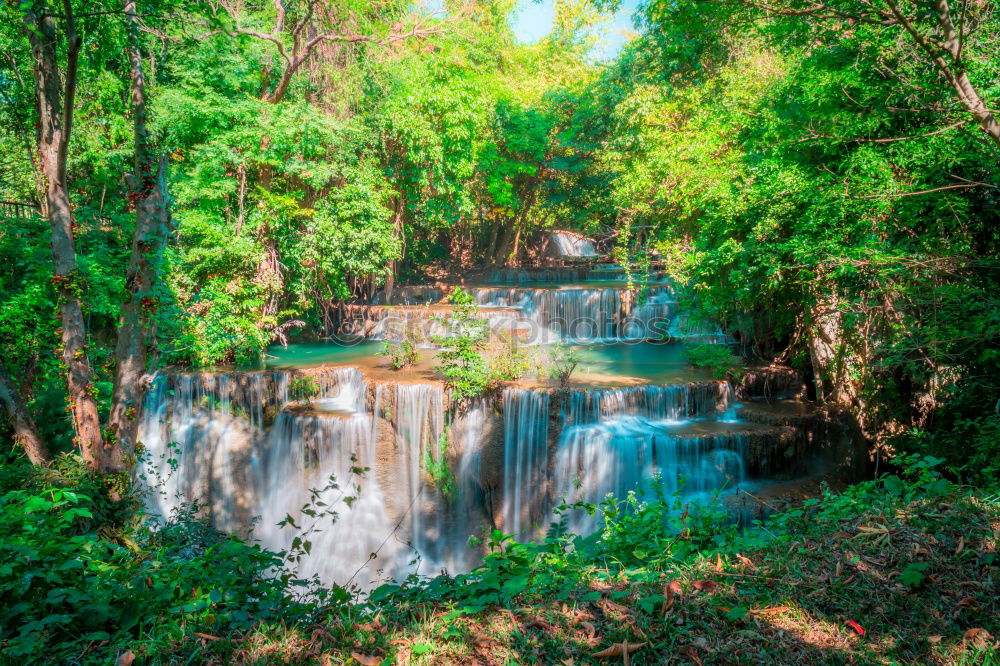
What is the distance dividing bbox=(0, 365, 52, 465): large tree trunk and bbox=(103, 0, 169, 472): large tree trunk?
0.56 meters

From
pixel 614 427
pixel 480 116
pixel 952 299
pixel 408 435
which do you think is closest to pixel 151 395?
pixel 408 435

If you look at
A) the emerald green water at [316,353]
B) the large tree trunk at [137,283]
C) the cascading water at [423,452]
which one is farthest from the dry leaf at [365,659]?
the emerald green water at [316,353]

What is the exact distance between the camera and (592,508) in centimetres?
378

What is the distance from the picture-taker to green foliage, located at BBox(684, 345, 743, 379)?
9.62 m

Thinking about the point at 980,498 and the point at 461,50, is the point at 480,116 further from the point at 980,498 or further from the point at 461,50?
the point at 980,498

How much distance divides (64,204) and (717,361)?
9.52 meters

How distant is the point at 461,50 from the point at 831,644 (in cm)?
2129

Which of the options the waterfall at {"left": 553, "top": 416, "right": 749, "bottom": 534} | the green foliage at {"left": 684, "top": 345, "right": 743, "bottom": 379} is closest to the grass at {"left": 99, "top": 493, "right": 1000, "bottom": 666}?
the waterfall at {"left": 553, "top": 416, "right": 749, "bottom": 534}

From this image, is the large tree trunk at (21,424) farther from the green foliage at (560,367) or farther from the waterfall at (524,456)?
the green foliage at (560,367)

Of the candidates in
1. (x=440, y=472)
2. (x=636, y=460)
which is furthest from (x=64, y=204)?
(x=636, y=460)

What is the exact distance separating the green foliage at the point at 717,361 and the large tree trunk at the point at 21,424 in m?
9.35

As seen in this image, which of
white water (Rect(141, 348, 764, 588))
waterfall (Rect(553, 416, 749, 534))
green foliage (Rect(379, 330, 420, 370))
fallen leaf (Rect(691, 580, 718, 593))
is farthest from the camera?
green foliage (Rect(379, 330, 420, 370))

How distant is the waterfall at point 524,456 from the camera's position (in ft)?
29.2

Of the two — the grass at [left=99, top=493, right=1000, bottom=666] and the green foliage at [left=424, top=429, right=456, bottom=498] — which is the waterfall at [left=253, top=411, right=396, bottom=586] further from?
the grass at [left=99, top=493, right=1000, bottom=666]
